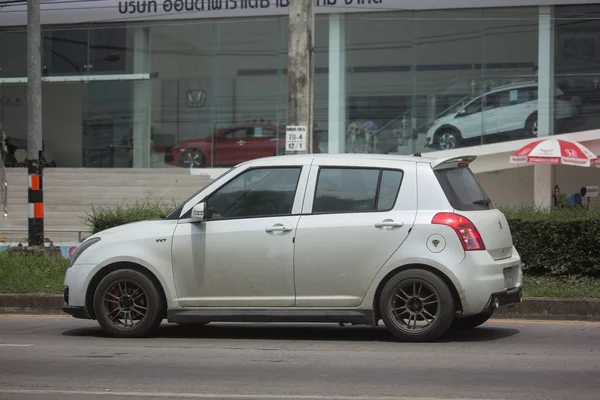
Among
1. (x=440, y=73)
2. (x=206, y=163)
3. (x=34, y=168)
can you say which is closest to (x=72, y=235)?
(x=206, y=163)

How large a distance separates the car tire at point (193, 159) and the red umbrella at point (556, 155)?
1062 centimetres

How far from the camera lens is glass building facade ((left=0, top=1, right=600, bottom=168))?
28.1 m

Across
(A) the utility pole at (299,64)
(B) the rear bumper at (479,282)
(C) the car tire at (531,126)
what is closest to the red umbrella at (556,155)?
(C) the car tire at (531,126)

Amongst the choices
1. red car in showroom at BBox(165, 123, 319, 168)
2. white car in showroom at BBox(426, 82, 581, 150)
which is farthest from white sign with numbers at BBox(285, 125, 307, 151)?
red car in showroom at BBox(165, 123, 319, 168)

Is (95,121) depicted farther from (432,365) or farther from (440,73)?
(432,365)

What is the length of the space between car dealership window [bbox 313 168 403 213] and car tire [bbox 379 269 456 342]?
74 cm

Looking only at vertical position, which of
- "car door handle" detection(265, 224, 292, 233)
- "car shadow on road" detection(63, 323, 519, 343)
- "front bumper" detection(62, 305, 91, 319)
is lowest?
"car shadow on road" detection(63, 323, 519, 343)

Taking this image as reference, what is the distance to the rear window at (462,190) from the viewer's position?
29.8 ft

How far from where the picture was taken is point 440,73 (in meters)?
28.6

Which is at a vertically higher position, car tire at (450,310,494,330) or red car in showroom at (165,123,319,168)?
red car in showroom at (165,123,319,168)

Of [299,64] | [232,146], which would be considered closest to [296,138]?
[299,64]

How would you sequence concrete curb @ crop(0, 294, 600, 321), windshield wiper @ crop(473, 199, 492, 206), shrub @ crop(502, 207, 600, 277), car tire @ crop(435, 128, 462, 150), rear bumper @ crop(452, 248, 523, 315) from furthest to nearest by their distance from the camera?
car tire @ crop(435, 128, 462, 150), shrub @ crop(502, 207, 600, 277), concrete curb @ crop(0, 294, 600, 321), windshield wiper @ crop(473, 199, 492, 206), rear bumper @ crop(452, 248, 523, 315)

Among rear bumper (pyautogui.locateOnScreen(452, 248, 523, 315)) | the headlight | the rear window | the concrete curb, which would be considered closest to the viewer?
rear bumper (pyautogui.locateOnScreen(452, 248, 523, 315))

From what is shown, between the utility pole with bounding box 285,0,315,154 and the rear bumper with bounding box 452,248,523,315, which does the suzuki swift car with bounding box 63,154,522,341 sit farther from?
the utility pole with bounding box 285,0,315,154
